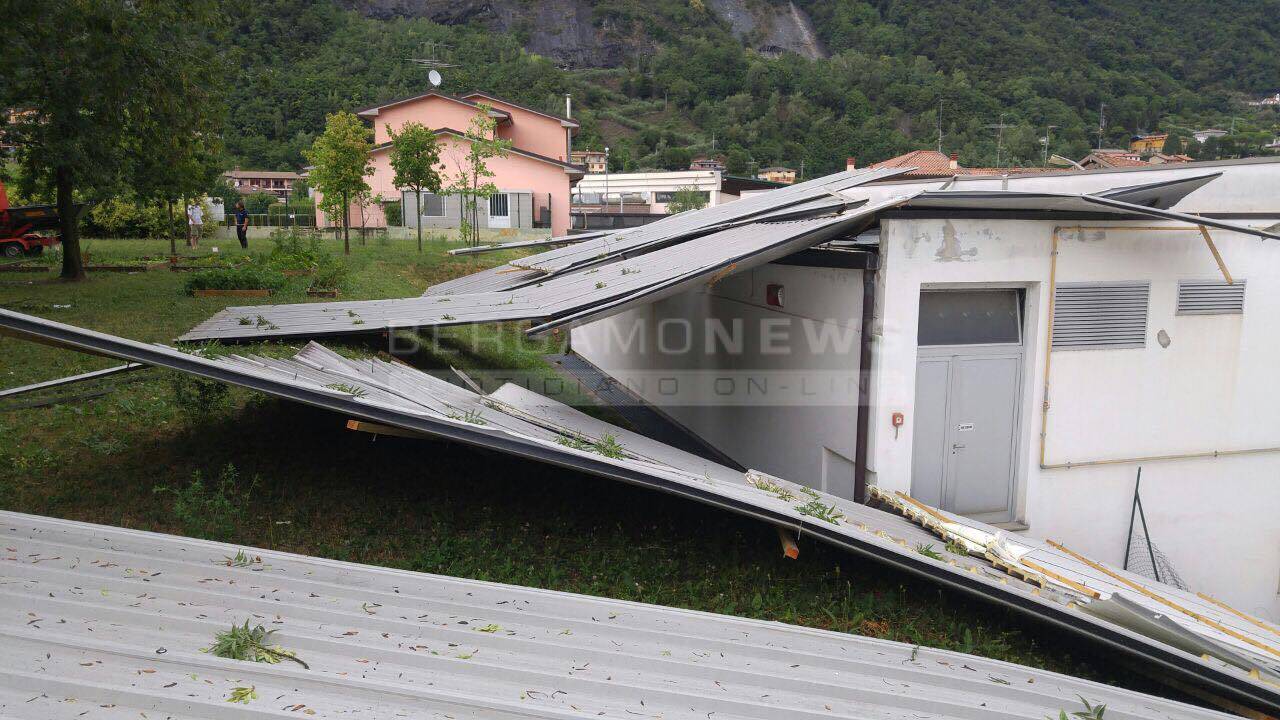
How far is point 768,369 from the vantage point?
917cm

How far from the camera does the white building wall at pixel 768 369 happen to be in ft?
25.3

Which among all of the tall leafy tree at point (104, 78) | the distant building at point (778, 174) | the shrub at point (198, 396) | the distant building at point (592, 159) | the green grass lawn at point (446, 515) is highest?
the distant building at point (592, 159)

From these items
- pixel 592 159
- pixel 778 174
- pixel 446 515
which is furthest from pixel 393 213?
pixel 778 174

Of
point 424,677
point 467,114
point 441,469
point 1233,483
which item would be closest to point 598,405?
point 441,469

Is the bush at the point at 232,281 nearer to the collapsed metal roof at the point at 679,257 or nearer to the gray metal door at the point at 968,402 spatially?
the collapsed metal roof at the point at 679,257

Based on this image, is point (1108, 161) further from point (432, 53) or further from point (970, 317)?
point (432, 53)

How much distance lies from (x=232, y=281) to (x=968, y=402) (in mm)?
13799

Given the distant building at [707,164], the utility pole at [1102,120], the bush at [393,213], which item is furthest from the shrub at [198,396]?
the utility pole at [1102,120]

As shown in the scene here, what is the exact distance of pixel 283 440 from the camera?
7891 millimetres

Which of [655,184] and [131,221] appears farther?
[655,184]

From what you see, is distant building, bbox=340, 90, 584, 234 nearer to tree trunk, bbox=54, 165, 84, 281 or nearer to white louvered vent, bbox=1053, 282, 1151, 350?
tree trunk, bbox=54, 165, 84, 281

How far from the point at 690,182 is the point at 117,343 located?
48369 mm

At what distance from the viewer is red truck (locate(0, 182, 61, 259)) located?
76.4ft

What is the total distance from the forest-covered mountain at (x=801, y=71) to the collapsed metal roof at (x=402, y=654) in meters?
48.9
